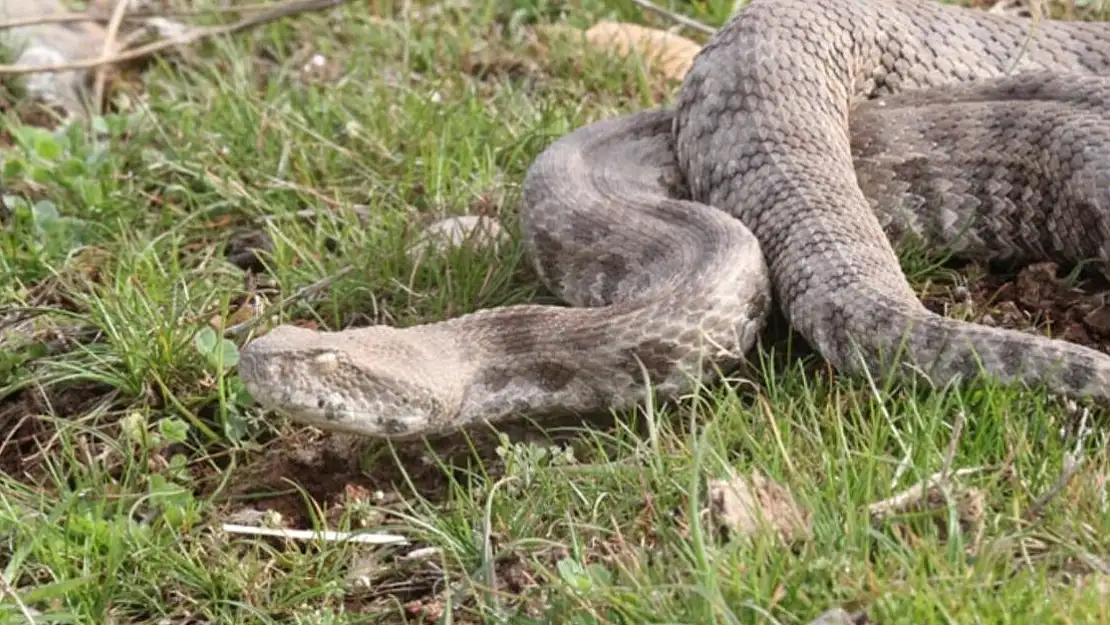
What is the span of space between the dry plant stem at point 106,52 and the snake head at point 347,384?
3.10 metres

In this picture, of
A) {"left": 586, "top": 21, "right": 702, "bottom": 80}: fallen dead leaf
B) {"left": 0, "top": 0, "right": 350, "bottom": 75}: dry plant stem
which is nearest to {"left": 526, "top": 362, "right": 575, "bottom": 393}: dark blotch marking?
{"left": 586, "top": 21, "right": 702, "bottom": 80}: fallen dead leaf

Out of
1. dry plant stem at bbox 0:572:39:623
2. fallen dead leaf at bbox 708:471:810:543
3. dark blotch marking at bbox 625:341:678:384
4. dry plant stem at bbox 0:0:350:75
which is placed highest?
fallen dead leaf at bbox 708:471:810:543

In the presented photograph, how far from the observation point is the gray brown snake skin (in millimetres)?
4707

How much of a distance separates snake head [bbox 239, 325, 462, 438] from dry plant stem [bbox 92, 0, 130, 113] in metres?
3.10

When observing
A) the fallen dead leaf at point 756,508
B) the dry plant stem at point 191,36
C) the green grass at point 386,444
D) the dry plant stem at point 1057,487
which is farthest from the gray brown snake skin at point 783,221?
the dry plant stem at point 191,36

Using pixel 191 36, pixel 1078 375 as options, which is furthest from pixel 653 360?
pixel 191 36

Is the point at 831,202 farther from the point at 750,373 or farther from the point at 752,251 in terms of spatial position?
the point at 750,373

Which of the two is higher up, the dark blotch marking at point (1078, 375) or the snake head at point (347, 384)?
the dark blotch marking at point (1078, 375)

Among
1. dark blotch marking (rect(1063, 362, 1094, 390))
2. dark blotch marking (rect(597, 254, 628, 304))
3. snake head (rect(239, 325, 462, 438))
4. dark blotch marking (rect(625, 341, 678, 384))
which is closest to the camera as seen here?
dark blotch marking (rect(1063, 362, 1094, 390))

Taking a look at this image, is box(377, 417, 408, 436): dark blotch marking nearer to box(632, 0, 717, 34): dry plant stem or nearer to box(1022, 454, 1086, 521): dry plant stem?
box(1022, 454, 1086, 521): dry plant stem

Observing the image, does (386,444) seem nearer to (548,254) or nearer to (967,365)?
(548,254)

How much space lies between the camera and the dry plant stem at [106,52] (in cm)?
744

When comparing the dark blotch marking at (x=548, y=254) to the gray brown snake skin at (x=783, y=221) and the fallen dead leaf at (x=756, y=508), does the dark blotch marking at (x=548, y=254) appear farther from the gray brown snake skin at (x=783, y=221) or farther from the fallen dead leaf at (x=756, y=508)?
the fallen dead leaf at (x=756, y=508)

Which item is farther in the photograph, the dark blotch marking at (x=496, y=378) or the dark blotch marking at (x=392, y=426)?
the dark blotch marking at (x=496, y=378)
